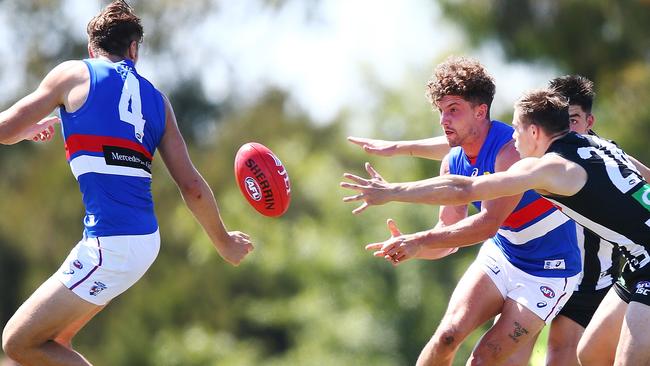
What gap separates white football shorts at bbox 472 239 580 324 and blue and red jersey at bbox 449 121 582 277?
5cm

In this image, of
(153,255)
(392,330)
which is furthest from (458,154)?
(392,330)

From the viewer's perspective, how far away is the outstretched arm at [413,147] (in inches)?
340

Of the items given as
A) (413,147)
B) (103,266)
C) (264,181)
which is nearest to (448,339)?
(264,181)

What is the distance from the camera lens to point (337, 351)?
82.2 ft

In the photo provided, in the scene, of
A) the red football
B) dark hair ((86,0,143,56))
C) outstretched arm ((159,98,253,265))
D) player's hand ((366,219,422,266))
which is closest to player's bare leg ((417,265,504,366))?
player's hand ((366,219,422,266))

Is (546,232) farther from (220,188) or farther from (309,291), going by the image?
(220,188)

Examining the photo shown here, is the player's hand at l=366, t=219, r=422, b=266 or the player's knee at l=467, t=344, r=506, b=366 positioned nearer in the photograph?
the player's hand at l=366, t=219, r=422, b=266

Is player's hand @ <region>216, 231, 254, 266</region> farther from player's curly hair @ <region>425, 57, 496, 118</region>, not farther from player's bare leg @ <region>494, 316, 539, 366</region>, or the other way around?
player's bare leg @ <region>494, 316, 539, 366</region>

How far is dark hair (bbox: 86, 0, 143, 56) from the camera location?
7.21m

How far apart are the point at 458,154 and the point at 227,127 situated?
24852 millimetres

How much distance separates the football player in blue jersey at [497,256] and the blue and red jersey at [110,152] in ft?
6.55

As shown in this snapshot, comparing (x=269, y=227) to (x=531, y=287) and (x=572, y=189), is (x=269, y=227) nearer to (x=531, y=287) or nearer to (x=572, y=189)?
(x=531, y=287)

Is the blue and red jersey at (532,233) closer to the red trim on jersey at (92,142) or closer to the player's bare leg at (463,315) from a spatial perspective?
the player's bare leg at (463,315)

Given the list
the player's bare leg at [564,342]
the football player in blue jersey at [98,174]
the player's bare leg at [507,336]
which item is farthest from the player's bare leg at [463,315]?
the football player in blue jersey at [98,174]
